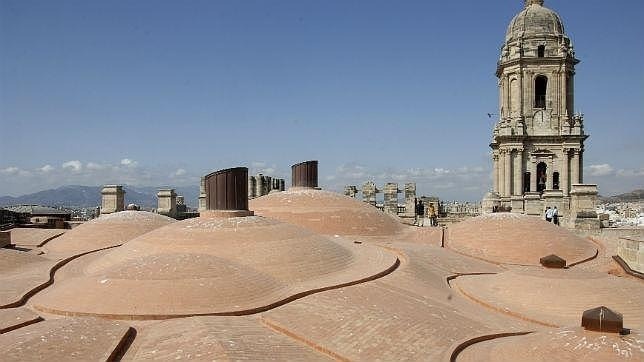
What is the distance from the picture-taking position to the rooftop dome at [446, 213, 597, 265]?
1702cm

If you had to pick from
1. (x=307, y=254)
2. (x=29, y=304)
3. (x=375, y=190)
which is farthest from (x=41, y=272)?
(x=375, y=190)

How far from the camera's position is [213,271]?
10.2m

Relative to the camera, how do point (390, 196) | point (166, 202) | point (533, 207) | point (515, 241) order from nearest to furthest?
1. point (515, 241)
2. point (533, 207)
3. point (166, 202)
4. point (390, 196)

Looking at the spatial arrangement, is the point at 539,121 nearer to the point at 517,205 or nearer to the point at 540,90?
the point at 540,90

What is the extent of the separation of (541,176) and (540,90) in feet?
19.6

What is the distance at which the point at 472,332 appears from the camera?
931cm

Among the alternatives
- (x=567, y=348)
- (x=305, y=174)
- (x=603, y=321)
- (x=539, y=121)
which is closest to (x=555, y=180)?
(x=539, y=121)

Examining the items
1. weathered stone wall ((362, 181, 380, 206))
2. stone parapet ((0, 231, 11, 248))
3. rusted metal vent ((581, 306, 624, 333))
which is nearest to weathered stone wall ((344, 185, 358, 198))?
weathered stone wall ((362, 181, 380, 206))

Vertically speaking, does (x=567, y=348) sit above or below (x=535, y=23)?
below

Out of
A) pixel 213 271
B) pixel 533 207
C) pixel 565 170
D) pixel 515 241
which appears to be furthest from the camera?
pixel 565 170

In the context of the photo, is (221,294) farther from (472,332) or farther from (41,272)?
(41,272)

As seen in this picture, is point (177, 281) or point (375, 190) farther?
point (375, 190)

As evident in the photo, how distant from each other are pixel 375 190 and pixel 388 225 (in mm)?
7038

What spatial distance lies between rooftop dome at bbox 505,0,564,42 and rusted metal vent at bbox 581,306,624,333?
30.3 m
